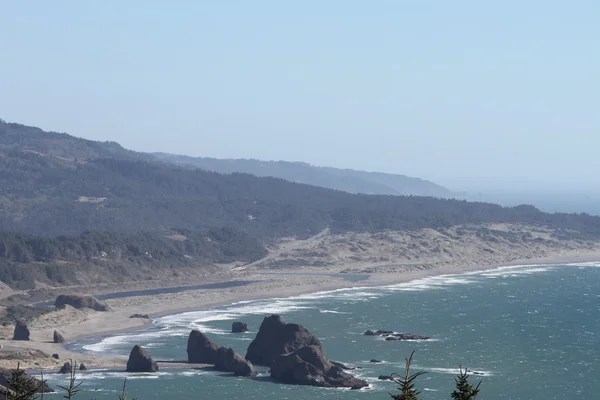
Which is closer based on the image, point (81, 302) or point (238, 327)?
point (238, 327)

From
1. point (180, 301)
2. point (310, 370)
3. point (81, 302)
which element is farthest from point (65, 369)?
point (180, 301)

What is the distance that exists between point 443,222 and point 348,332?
111402 mm

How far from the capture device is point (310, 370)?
2739 inches

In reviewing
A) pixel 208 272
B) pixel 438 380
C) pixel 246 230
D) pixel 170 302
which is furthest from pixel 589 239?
pixel 438 380

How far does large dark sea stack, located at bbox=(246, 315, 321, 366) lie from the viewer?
245 feet

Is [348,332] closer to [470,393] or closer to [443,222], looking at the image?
[470,393]

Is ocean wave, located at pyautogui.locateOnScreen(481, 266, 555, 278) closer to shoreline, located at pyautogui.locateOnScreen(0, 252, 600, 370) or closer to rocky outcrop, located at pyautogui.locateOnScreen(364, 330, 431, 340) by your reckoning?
shoreline, located at pyautogui.locateOnScreen(0, 252, 600, 370)

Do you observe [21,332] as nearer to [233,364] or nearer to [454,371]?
[233,364]

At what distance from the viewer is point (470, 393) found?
2758 centimetres

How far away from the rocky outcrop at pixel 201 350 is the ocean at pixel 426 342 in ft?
7.19

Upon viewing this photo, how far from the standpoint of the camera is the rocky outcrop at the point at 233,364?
71438 mm

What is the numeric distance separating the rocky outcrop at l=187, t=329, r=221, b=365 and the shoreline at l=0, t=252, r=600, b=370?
4853 mm

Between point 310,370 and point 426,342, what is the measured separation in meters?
18.4

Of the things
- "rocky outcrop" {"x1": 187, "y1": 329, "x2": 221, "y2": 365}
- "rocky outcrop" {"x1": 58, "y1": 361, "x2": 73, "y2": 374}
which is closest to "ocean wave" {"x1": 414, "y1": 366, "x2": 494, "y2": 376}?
"rocky outcrop" {"x1": 187, "y1": 329, "x2": 221, "y2": 365}
